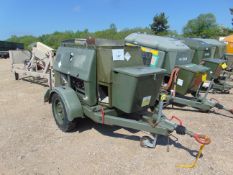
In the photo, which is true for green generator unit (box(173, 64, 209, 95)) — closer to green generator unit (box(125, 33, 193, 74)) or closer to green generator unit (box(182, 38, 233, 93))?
green generator unit (box(125, 33, 193, 74))

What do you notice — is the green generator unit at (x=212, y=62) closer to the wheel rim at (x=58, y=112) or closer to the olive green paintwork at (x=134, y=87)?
the olive green paintwork at (x=134, y=87)

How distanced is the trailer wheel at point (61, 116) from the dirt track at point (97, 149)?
0.12 metres

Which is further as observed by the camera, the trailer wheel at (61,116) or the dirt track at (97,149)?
the trailer wheel at (61,116)

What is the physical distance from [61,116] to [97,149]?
1.04 metres

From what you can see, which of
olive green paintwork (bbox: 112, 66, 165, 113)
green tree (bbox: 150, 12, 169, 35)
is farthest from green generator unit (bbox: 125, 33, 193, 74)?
green tree (bbox: 150, 12, 169, 35)

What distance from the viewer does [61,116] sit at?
409 cm

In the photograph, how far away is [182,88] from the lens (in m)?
5.05

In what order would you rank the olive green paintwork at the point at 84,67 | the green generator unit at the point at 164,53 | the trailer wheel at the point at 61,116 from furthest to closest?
the green generator unit at the point at 164,53 → the trailer wheel at the point at 61,116 → the olive green paintwork at the point at 84,67

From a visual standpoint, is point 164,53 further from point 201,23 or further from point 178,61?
point 201,23

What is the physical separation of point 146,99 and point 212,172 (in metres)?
1.26

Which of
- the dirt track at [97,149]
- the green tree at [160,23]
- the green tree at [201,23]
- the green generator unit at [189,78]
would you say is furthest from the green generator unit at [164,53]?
the green tree at [201,23]

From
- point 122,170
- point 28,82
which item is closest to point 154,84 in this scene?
point 122,170

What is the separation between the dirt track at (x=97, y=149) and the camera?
9.77ft

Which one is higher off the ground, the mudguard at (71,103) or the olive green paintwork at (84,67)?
the olive green paintwork at (84,67)
